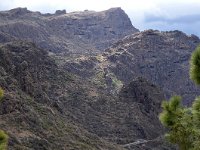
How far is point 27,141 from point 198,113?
115173 mm

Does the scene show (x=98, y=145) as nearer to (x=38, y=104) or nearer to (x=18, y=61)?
(x=38, y=104)

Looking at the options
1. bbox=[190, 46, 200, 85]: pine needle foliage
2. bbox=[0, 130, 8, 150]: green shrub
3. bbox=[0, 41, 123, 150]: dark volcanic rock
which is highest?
bbox=[190, 46, 200, 85]: pine needle foliage

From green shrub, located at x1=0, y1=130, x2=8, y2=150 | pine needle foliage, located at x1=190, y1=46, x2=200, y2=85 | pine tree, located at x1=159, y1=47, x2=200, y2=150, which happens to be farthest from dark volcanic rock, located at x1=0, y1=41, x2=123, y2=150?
pine needle foliage, located at x1=190, y1=46, x2=200, y2=85

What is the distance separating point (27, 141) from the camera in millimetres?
134125

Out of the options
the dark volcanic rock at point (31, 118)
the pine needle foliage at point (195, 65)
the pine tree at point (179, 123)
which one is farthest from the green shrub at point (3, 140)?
the dark volcanic rock at point (31, 118)

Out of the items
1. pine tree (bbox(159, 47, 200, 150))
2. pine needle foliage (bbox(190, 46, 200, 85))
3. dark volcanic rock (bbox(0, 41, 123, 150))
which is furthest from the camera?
dark volcanic rock (bbox(0, 41, 123, 150))

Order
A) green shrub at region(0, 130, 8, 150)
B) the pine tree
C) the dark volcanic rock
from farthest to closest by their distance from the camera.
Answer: the dark volcanic rock
the pine tree
green shrub at region(0, 130, 8, 150)

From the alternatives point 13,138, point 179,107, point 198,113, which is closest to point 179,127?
point 179,107

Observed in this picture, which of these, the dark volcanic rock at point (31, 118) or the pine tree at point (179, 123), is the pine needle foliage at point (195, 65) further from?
the dark volcanic rock at point (31, 118)

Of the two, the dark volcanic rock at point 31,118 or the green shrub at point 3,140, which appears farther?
the dark volcanic rock at point 31,118

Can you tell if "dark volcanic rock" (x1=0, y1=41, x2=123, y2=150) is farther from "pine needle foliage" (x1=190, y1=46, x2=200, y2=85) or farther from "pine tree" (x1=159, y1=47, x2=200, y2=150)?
"pine needle foliage" (x1=190, y1=46, x2=200, y2=85)

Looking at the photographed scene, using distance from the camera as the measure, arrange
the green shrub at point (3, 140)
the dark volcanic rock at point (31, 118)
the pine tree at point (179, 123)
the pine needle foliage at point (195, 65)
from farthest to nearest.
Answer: the dark volcanic rock at point (31, 118)
the pine tree at point (179, 123)
the green shrub at point (3, 140)
the pine needle foliage at point (195, 65)

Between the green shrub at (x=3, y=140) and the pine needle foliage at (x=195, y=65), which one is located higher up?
the pine needle foliage at (x=195, y=65)

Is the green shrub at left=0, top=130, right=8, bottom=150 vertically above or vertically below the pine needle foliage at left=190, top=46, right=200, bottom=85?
below
